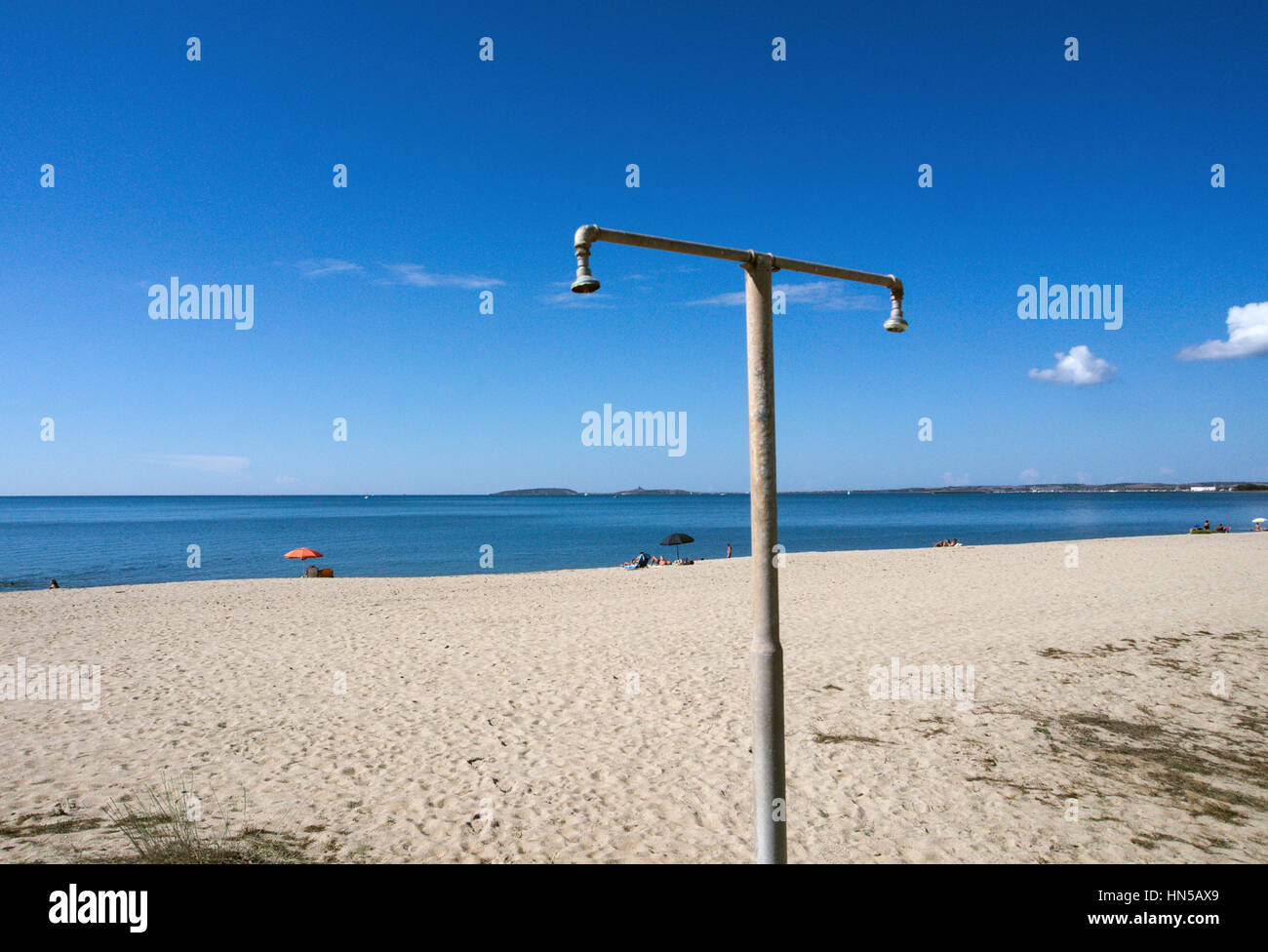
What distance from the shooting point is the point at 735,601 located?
66.6 ft

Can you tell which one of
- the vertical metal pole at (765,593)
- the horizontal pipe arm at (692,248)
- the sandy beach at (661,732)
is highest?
the horizontal pipe arm at (692,248)

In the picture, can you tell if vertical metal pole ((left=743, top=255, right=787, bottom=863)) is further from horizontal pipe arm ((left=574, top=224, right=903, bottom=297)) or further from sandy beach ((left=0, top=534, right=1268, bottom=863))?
sandy beach ((left=0, top=534, right=1268, bottom=863))

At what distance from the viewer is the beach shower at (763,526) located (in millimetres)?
4383

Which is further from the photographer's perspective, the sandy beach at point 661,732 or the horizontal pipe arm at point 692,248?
the sandy beach at point 661,732

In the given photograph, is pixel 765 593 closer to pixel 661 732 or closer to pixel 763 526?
pixel 763 526

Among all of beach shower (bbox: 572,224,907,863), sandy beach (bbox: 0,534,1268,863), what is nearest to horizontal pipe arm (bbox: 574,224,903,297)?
beach shower (bbox: 572,224,907,863)

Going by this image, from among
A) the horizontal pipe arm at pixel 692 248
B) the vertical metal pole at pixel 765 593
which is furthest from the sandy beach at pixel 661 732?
the horizontal pipe arm at pixel 692 248

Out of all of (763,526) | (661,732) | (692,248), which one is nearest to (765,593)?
(763,526)

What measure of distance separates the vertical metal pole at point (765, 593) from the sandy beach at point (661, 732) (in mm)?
1855

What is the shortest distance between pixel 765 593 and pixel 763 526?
472 mm

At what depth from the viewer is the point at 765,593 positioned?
14.5ft

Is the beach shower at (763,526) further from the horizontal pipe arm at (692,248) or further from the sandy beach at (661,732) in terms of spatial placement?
the sandy beach at (661,732)

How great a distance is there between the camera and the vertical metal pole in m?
4.41
